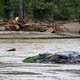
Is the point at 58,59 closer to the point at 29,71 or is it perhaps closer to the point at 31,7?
the point at 29,71

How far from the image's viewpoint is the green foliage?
6234 centimetres

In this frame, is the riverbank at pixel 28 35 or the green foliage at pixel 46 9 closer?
the riverbank at pixel 28 35

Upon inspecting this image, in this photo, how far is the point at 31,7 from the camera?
206 ft

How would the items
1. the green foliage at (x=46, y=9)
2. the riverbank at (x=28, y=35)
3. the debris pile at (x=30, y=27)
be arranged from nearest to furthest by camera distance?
the riverbank at (x=28, y=35)
the debris pile at (x=30, y=27)
the green foliage at (x=46, y=9)

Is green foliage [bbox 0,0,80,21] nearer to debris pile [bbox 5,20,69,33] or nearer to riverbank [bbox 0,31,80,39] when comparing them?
debris pile [bbox 5,20,69,33]

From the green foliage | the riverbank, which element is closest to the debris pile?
the riverbank

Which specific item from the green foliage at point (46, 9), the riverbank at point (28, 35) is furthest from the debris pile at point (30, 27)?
the green foliage at point (46, 9)

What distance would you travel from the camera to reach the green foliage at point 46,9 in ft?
205

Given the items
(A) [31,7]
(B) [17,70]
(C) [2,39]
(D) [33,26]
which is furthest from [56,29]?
(B) [17,70]

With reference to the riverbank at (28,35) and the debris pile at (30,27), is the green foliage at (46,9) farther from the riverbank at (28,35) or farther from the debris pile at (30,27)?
the riverbank at (28,35)

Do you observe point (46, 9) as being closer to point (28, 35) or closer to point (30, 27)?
point (30, 27)

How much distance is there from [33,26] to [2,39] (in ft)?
28.4

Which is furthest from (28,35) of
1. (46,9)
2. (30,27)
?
(46,9)

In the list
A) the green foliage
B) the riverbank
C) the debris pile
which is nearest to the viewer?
the riverbank
